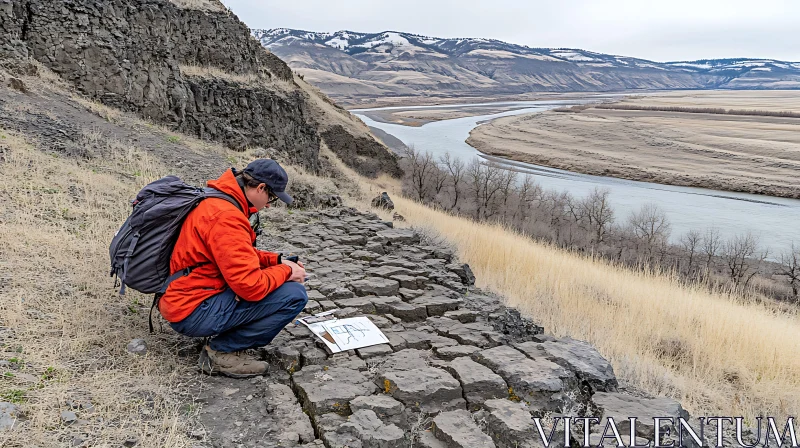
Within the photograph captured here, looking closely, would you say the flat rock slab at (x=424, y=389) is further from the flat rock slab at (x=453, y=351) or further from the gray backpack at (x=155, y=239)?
the gray backpack at (x=155, y=239)

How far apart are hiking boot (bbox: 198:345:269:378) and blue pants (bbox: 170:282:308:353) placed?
2.2 inches

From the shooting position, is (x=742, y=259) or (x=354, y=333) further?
(x=742, y=259)

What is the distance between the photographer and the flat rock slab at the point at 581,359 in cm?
466

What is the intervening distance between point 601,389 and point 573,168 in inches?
1884

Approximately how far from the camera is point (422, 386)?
424 cm

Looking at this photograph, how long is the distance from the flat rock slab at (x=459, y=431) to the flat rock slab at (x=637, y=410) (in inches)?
41.7

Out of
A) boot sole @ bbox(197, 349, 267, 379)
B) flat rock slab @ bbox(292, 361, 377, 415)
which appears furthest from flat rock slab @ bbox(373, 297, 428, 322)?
boot sole @ bbox(197, 349, 267, 379)

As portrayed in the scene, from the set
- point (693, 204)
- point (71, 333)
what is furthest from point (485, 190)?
point (71, 333)

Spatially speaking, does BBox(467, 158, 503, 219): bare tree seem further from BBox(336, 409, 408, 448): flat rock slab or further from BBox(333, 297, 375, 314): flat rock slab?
BBox(336, 409, 408, 448): flat rock slab

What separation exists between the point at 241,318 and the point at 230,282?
409 mm

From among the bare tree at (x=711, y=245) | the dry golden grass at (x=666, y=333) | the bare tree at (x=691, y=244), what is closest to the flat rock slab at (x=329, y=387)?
the dry golden grass at (x=666, y=333)

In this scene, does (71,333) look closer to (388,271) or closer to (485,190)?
(388,271)

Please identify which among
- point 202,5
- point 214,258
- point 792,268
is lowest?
point 792,268

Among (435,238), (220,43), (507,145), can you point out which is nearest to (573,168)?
(507,145)
